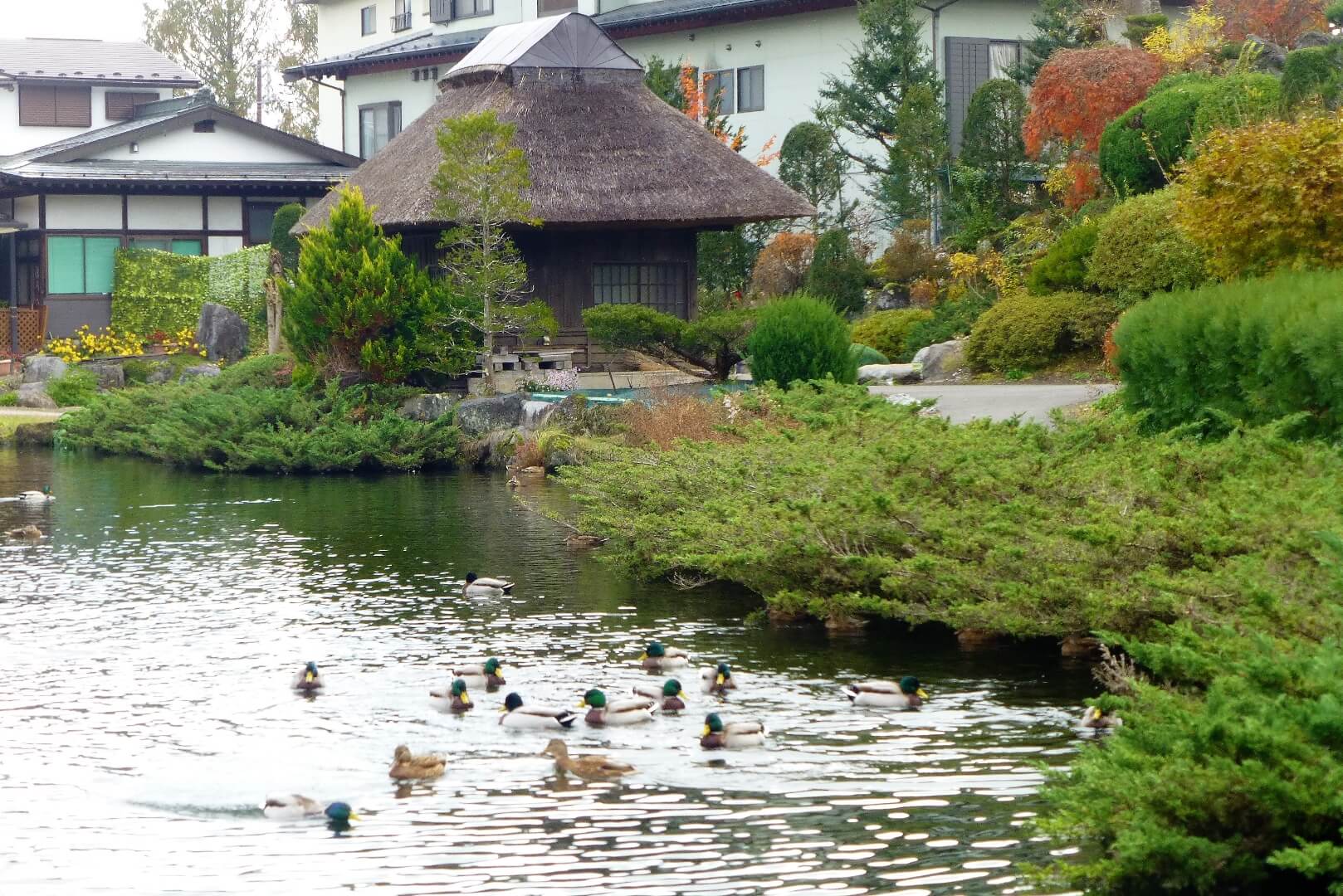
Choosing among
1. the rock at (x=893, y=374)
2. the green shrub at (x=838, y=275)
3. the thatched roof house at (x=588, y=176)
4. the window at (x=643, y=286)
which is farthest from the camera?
the green shrub at (x=838, y=275)

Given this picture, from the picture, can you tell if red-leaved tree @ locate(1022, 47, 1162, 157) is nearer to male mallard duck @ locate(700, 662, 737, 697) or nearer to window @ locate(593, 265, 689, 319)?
window @ locate(593, 265, 689, 319)

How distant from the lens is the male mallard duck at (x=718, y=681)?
12.2 m

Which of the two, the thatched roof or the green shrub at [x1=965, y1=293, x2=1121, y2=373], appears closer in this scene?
the green shrub at [x1=965, y1=293, x2=1121, y2=373]

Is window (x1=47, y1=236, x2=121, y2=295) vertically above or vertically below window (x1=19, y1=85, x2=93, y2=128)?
below

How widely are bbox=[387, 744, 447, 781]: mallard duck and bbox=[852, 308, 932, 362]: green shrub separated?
2195cm

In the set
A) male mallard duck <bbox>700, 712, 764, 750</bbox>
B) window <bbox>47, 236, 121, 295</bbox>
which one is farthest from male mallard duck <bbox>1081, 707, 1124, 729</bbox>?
window <bbox>47, 236, 121, 295</bbox>

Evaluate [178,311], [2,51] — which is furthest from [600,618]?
[2,51]

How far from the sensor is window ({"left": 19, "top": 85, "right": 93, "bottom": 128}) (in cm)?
4850

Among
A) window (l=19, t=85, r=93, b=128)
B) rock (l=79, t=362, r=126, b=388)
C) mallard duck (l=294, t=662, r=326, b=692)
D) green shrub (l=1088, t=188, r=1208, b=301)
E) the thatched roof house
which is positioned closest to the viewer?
mallard duck (l=294, t=662, r=326, b=692)

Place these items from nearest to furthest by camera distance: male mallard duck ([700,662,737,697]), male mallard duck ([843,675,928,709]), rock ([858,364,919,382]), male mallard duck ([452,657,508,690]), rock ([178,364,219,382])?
male mallard duck ([843,675,928,709])
male mallard duck ([700,662,737,697])
male mallard duck ([452,657,508,690])
rock ([858,364,919,382])
rock ([178,364,219,382])

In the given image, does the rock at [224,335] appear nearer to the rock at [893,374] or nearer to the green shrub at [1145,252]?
the rock at [893,374]

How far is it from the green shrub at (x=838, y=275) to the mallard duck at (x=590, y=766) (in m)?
25.1

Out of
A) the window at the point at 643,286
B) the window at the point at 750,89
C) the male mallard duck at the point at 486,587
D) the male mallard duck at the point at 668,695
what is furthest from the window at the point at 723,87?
the male mallard duck at the point at 668,695

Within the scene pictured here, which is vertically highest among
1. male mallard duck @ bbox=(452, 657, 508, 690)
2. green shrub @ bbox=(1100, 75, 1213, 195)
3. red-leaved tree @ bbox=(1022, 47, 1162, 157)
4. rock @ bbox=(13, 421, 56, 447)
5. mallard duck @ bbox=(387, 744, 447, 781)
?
red-leaved tree @ bbox=(1022, 47, 1162, 157)
